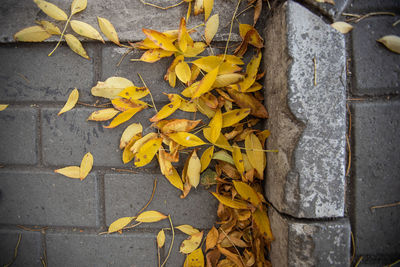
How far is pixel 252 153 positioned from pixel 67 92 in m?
0.72

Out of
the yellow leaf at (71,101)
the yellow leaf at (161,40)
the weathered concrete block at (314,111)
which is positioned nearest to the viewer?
the weathered concrete block at (314,111)

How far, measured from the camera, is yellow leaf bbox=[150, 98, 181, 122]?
72 cm

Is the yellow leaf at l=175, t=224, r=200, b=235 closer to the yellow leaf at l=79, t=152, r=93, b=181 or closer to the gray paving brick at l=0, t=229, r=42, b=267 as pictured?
the yellow leaf at l=79, t=152, r=93, b=181

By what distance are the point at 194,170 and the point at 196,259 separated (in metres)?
0.34

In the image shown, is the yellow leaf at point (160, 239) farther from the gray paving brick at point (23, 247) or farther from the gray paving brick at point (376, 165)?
the gray paving brick at point (376, 165)

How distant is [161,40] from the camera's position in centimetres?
69

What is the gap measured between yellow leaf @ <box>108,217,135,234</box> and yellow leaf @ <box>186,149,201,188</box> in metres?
0.28

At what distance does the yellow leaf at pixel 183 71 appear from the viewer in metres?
0.72

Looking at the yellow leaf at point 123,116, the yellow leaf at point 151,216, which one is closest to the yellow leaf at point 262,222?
the yellow leaf at point 151,216

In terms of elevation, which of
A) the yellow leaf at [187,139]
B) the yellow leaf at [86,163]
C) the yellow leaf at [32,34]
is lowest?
the yellow leaf at [86,163]

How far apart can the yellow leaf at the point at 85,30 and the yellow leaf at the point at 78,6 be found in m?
0.04

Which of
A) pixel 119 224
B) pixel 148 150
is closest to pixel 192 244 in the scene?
pixel 119 224

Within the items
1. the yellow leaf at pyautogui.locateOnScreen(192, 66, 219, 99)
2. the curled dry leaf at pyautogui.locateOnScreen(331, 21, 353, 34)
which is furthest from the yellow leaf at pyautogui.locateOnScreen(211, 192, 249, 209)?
the curled dry leaf at pyautogui.locateOnScreen(331, 21, 353, 34)

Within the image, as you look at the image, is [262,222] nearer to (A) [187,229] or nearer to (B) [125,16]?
(A) [187,229]
